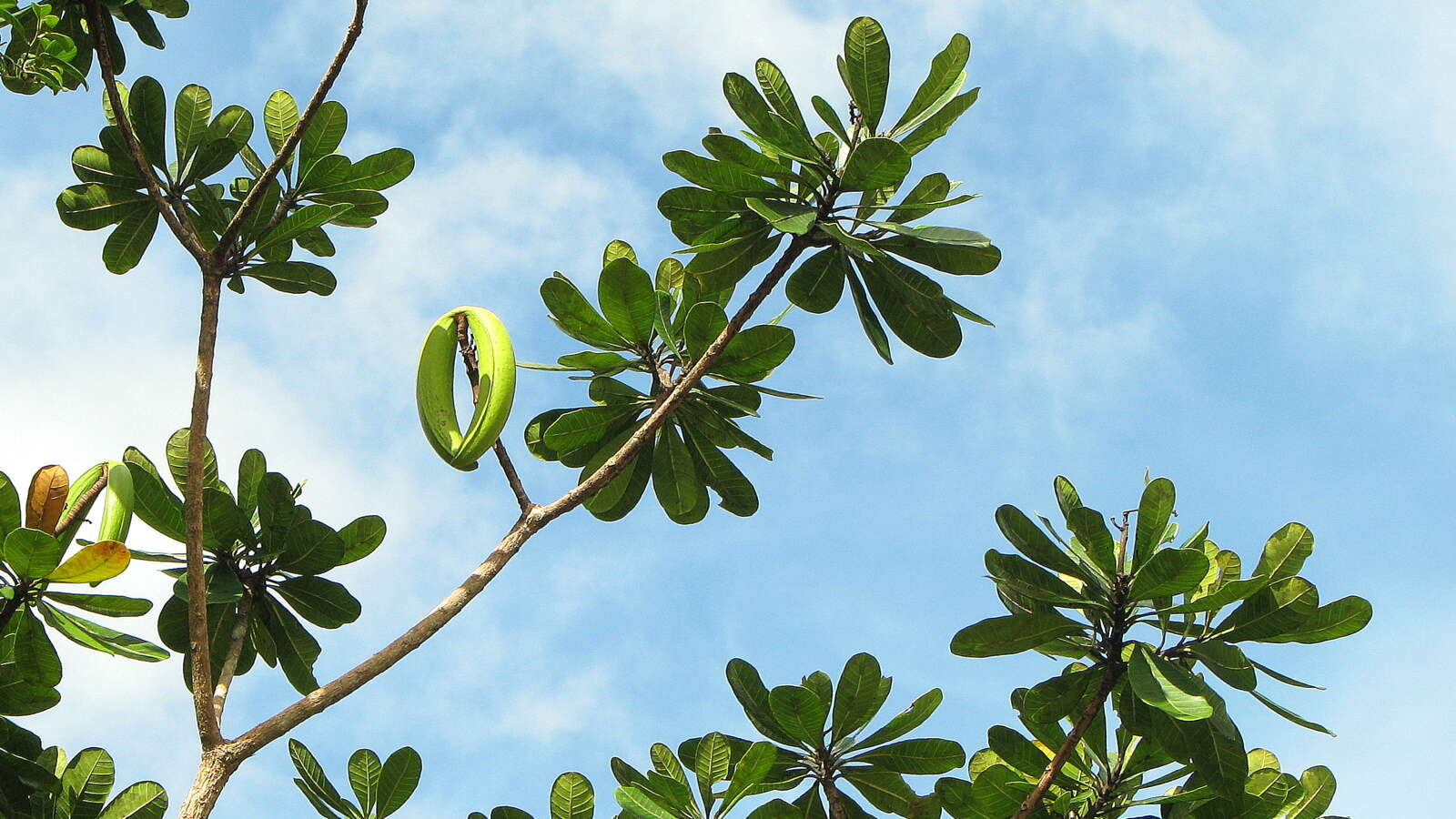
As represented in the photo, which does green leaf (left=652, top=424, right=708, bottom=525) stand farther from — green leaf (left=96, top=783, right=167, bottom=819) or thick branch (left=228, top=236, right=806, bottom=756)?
green leaf (left=96, top=783, right=167, bottom=819)

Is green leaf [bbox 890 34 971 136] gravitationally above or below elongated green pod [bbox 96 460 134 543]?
above

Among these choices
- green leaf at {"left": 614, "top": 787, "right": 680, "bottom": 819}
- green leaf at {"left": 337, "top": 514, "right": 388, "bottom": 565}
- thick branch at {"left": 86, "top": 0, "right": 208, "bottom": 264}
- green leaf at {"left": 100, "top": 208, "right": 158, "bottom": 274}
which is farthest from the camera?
green leaf at {"left": 100, "top": 208, "right": 158, "bottom": 274}

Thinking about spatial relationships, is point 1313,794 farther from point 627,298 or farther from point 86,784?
point 86,784

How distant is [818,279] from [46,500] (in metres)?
2.55

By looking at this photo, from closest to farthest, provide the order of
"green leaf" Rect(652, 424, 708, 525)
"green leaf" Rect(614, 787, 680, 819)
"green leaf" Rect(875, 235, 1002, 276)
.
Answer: "green leaf" Rect(614, 787, 680, 819) < "green leaf" Rect(875, 235, 1002, 276) < "green leaf" Rect(652, 424, 708, 525)

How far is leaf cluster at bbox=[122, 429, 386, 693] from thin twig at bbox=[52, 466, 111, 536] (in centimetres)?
27

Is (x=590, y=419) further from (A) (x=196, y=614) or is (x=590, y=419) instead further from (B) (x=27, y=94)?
(B) (x=27, y=94)

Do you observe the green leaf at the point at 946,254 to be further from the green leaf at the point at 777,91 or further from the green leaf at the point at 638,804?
the green leaf at the point at 638,804

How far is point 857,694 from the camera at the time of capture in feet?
14.4

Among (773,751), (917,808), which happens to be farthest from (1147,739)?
(773,751)

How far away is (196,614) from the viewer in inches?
127

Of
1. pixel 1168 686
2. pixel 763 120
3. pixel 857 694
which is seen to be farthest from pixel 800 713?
pixel 763 120

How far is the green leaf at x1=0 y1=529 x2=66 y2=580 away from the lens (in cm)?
325

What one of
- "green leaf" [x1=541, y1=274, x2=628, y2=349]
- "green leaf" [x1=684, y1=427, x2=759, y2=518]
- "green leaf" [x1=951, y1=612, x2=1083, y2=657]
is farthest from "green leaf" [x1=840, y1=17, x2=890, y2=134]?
"green leaf" [x1=951, y1=612, x2=1083, y2=657]
